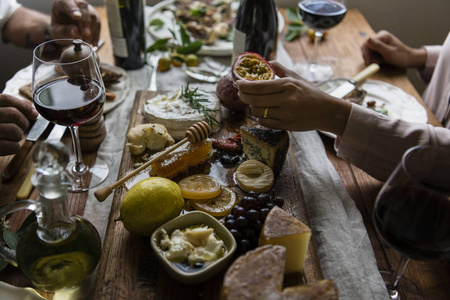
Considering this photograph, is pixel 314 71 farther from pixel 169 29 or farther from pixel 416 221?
pixel 416 221

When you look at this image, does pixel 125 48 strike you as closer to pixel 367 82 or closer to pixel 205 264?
pixel 367 82

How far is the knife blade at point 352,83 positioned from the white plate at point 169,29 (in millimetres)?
433

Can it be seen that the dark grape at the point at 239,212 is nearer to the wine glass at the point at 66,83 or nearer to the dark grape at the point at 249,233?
the dark grape at the point at 249,233

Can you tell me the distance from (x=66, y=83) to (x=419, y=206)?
90cm

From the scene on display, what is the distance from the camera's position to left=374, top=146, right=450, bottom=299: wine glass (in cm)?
72

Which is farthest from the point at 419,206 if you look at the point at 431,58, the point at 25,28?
the point at 25,28

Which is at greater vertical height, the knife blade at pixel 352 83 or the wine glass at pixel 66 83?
the wine glass at pixel 66 83

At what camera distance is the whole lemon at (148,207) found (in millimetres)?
955

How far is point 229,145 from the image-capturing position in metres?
1.30

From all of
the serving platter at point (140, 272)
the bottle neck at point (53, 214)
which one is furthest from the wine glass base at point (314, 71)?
the bottle neck at point (53, 214)

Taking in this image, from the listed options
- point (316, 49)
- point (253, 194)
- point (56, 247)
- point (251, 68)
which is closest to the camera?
point (56, 247)

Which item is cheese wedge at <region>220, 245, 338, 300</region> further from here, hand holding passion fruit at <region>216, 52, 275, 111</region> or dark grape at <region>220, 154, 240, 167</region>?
hand holding passion fruit at <region>216, 52, 275, 111</region>

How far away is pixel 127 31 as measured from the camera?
5.49 ft

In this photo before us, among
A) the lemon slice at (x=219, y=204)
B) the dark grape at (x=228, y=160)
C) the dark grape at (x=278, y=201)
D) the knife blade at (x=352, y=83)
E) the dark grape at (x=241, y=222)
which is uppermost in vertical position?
the dark grape at (x=241, y=222)
